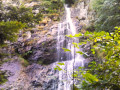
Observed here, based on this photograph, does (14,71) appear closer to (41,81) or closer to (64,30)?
(41,81)

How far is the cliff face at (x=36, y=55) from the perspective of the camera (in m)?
8.43

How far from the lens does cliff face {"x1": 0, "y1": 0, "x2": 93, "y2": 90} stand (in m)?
8.43

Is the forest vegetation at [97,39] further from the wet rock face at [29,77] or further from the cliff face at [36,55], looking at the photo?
the wet rock face at [29,77]

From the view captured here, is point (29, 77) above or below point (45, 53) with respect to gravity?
below

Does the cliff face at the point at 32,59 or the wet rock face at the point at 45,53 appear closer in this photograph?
the cliff face at the point at 32,59

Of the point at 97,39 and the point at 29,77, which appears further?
the point at 29,77

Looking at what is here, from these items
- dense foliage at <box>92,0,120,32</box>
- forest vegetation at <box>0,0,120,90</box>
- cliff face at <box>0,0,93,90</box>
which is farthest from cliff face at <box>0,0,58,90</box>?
dense foliage at <box>92,0,120,32</box>

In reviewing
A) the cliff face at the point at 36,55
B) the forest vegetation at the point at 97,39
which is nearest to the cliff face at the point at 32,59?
the cliff face at the point at 36,55

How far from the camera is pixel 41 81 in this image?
8539 mm

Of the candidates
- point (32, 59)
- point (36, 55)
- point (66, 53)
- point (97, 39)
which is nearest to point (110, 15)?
point (66, 53)

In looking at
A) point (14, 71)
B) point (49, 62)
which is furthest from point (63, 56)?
point (14, 71)

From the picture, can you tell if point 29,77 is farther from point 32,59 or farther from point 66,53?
point 66,53

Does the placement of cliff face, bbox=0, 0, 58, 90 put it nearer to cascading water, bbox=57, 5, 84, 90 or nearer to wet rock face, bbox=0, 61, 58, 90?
wet rock face, bbox=0, 61, 58, 90

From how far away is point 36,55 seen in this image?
10109mm
